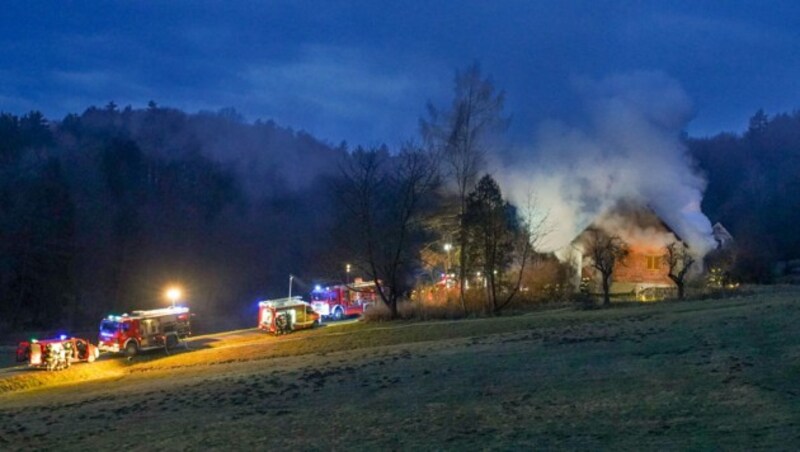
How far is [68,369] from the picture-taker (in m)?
34.8

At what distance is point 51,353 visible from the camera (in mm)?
35375

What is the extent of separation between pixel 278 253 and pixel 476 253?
285 feet

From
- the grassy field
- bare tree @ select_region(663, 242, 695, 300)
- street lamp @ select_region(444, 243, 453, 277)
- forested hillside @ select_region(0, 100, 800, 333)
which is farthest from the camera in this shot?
forested hillside @ select_region(0, 100, 800, 333)

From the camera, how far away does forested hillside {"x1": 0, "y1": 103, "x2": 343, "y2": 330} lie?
71438 mm

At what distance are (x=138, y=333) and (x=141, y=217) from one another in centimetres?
6810

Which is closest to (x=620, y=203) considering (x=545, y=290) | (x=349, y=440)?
(x=545, y=290)

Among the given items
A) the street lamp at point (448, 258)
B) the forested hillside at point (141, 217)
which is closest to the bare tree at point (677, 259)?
the street lamp at point (448, 258)

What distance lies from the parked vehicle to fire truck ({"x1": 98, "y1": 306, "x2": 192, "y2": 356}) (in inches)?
95.3

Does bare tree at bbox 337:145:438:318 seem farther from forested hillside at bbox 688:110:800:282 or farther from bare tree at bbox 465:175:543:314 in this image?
forested hillside at bbox 688:110:800:282

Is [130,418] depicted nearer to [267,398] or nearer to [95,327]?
[267,398]

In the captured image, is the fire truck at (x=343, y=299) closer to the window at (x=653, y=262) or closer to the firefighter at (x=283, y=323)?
the firefighter at (x=283, y=323)

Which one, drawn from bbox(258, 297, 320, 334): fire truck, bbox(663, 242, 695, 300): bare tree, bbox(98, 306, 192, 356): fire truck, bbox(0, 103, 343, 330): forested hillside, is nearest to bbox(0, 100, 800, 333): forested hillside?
bbox(0, 103, 343, 330): forested hillside

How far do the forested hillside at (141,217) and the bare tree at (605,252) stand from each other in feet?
166

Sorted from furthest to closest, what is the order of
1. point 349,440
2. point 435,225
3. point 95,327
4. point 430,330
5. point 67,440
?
point 95,327
point 435,225
point 430,330
point 67,440
point 349,440
